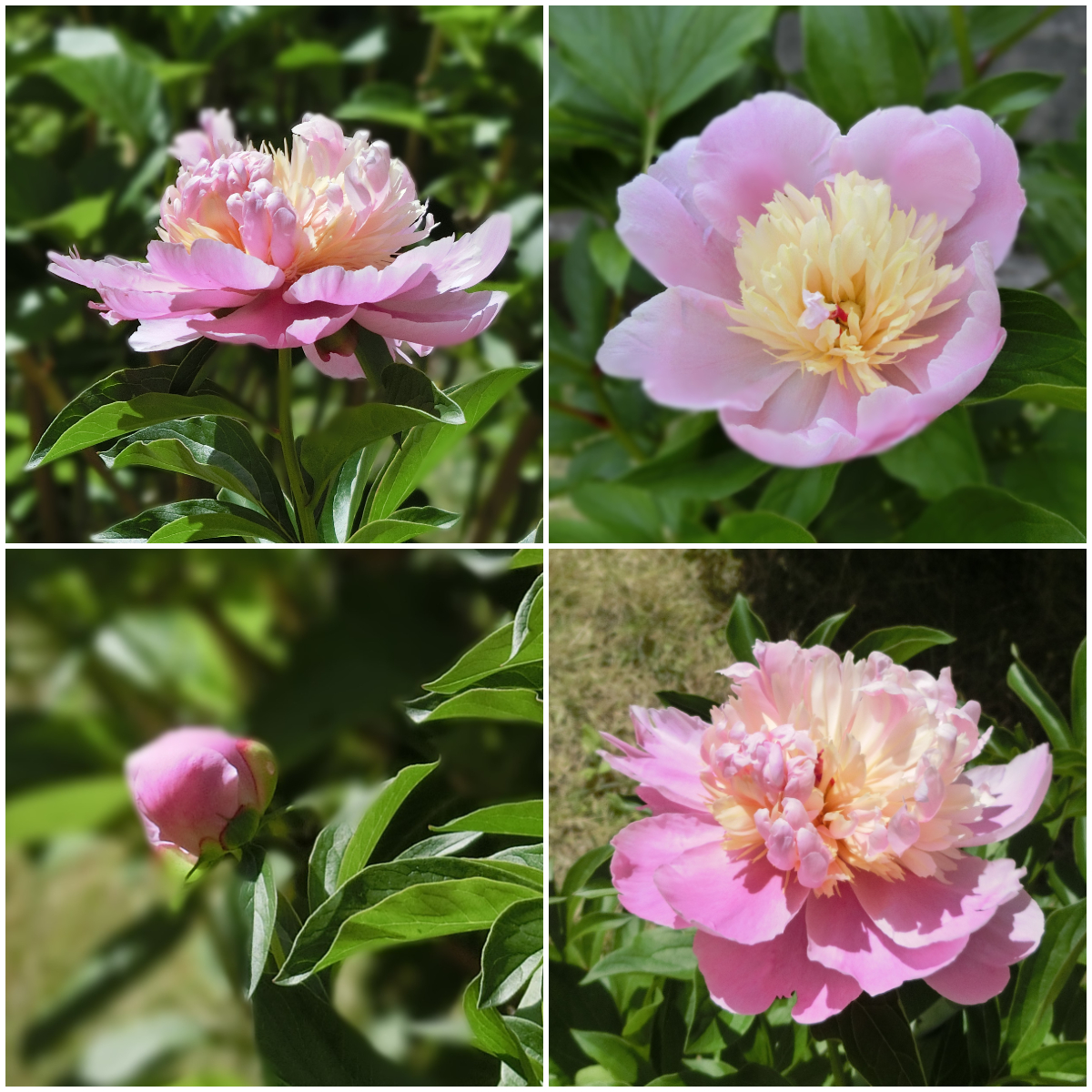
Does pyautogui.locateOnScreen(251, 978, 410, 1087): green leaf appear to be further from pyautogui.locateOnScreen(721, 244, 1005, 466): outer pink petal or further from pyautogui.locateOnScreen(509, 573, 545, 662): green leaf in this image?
pyautogui.locateOnScreen(721, 244, 1005, 466): outer pink petal

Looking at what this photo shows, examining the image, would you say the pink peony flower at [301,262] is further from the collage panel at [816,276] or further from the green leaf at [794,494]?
the green leaf at [794,494]

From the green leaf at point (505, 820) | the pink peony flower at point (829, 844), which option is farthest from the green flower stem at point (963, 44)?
the green leaf at point (505, 820)

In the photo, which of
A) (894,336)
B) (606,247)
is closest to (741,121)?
(894,336)

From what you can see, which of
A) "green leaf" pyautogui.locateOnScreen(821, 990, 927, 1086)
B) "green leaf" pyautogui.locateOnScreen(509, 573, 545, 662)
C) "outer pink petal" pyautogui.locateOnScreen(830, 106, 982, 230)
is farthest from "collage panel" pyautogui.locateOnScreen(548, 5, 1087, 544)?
"green leaf" pyautogui.locateOnScreen(821, 990, 927, 1086)

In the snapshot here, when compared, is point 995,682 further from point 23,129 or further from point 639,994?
point 23,129

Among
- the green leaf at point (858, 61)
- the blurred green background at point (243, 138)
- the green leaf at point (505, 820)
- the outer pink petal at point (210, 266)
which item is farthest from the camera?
the blurred green background at point (243, 138)

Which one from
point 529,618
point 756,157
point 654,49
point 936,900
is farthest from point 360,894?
point 654,49
